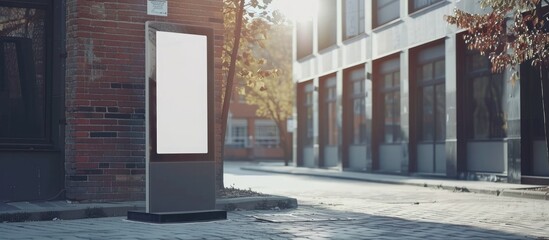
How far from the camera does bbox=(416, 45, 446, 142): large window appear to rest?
24.5 m

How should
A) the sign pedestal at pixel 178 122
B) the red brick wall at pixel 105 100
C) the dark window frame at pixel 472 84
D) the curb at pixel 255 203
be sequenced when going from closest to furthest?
1. the sign pedestal at pixel 178 122
2. the red brick wall at pixel 105 100
3. the curb at pixel 255 203
4. the dark window frame at pixel 472 84

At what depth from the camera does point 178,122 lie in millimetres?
8914

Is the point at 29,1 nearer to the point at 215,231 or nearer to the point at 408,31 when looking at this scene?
the point at 215,231

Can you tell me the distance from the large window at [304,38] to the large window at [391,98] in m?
8.19

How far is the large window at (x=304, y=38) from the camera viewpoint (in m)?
36.7

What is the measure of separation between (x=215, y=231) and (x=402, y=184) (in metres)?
14.7

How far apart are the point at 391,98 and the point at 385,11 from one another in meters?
3.09

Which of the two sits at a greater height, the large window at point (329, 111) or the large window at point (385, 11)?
the large window at point (385, 11)

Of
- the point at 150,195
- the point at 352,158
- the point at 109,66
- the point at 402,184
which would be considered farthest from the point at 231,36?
the point at 352,158

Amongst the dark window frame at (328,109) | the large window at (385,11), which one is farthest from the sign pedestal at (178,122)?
the dark window frame at (328,109)

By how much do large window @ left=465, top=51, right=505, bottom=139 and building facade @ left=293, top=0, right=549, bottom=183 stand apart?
0.03 meters

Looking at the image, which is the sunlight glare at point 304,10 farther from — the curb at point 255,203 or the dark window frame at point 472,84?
the curb at point 255,203

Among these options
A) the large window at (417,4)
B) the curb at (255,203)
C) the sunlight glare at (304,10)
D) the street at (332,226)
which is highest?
the sunlight glare at (304,10)

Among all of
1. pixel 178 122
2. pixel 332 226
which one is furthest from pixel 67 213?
pixel 332 226
